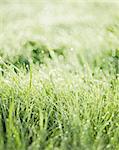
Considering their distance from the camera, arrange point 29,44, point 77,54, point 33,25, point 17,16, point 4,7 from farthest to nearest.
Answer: point 4,7 → point 17,16 → point 33,25 → point 29,44 → point 77,54

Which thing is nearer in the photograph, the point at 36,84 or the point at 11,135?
the point at 11,135

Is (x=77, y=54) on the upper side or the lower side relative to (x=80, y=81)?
lower

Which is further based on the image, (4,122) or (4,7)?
(4,7)

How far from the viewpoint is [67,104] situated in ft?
8.30

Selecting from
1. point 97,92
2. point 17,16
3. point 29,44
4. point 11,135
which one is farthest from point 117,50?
point 17,16

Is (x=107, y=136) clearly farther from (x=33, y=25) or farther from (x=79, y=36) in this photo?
(x=33, y=25)

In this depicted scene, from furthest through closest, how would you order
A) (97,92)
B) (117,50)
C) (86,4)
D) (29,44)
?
(86,4) < (29,44) < (117,50) < (97,92)

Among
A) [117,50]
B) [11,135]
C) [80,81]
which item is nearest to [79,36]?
[117,50]

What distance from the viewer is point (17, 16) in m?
6.70

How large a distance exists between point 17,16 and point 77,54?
251 centimetres

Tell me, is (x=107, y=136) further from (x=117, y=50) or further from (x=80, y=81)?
(x=117, y=50)

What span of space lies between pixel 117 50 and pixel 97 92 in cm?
141

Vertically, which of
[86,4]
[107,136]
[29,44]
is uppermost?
[107,136]

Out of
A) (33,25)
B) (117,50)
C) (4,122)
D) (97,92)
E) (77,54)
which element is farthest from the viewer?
(33,25)
